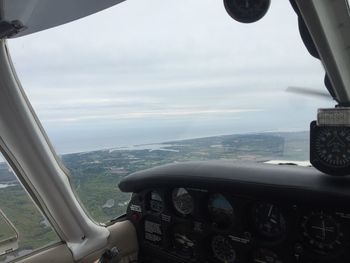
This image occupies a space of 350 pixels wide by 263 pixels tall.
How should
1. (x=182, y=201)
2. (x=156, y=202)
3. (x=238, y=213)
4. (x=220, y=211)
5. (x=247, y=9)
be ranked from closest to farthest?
(x=247, y=9) < (x=238, y=213) < (x=220, y=211) < (x=182, y=201) < (x=156, y=202)

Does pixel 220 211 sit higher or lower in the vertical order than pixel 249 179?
lower

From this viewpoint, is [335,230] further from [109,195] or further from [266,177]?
[109,195]

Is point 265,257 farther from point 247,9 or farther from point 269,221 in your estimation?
point 247,9

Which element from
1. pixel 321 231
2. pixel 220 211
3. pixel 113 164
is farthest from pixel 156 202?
pixel 321 231

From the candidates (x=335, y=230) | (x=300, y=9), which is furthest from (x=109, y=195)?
(x=300, y=9)

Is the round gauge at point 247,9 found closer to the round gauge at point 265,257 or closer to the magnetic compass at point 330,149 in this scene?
the magnetic compass at point 330,149

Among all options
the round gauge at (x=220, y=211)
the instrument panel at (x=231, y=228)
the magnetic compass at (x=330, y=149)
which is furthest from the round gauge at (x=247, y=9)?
the round gauge at (x=220, y=211)
